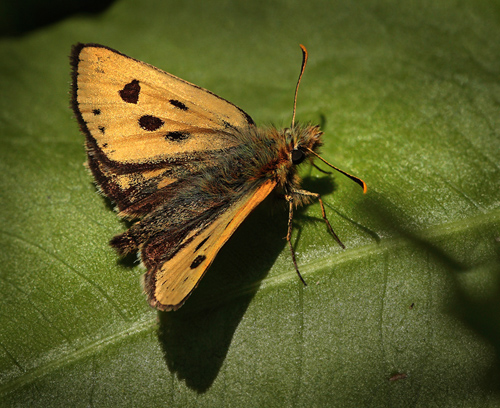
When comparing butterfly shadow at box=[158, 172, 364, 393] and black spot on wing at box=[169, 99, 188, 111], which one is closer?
butterfly shadow at box=[158, 172, 364, 393]

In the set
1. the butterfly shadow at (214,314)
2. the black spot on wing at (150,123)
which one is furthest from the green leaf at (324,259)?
the black spot on wing at (150,123)

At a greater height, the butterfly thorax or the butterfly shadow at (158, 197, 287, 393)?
the butterfly thorax

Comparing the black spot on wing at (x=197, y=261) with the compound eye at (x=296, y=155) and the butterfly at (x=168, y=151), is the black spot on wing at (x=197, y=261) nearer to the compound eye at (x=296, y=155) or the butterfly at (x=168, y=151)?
the butterfly at (x=168, y=151)

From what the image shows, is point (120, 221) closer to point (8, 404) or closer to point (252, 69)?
point (8, 404)

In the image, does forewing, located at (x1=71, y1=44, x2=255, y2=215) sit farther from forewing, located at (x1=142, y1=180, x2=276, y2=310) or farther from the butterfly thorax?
forewing, located at (x1=142, y1=180, x2=276, y2=310)

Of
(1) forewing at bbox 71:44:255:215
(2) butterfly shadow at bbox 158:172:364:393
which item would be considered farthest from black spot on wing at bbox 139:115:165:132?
(2) butterfly shadow at bbox 158:172:364:393

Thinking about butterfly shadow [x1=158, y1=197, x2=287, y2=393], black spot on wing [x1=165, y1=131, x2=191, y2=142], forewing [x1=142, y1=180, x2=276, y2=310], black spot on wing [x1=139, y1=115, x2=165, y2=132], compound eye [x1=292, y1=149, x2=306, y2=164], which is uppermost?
compound eye [x1=292, y1=149, x2=306, y2=164]

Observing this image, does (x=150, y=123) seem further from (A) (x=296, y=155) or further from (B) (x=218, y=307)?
(B) (x=218, y=307)

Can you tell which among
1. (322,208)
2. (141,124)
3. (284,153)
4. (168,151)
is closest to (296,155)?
(284,153)
